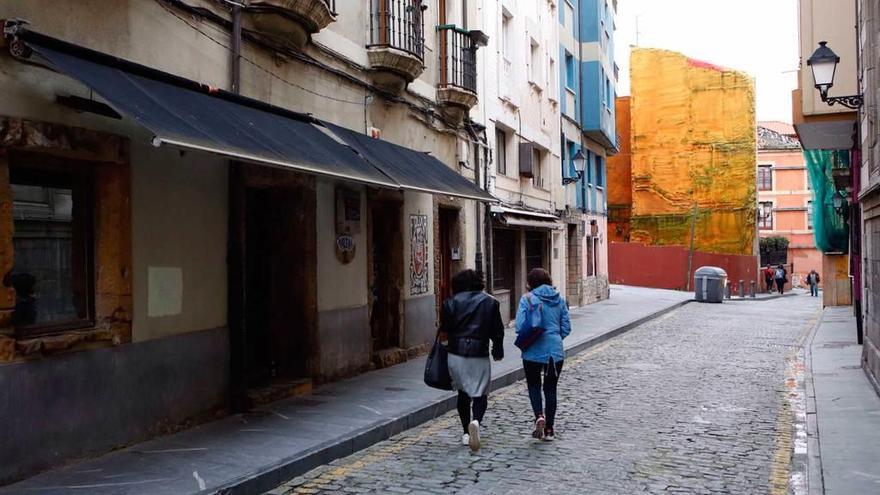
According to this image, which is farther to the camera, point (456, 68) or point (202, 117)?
point (456, 68)

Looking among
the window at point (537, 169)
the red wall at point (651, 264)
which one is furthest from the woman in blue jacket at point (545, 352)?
the red wall at point (651, 264)

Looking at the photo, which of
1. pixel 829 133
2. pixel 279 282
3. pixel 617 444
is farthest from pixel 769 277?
pixel 617 444

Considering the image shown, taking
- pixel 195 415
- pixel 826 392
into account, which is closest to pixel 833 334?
pixel 826 392

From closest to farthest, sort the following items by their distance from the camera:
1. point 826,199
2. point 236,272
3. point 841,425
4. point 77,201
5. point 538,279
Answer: point 77,201
point 538,279
point 841,425
point 236,272
point 826,199

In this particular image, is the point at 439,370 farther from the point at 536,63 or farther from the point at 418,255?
the point at 536,63

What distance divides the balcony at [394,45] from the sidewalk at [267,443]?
4301mm

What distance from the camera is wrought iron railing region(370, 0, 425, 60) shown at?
464 inches

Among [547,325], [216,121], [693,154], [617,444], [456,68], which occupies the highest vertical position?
[693,154]

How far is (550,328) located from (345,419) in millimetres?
2265

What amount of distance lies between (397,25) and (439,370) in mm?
6511

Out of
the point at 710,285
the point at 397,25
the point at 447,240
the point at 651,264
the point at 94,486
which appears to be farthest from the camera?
the point at 651,264

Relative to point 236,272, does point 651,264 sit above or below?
below

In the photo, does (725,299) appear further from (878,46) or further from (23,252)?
(23,252)

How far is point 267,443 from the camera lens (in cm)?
705
